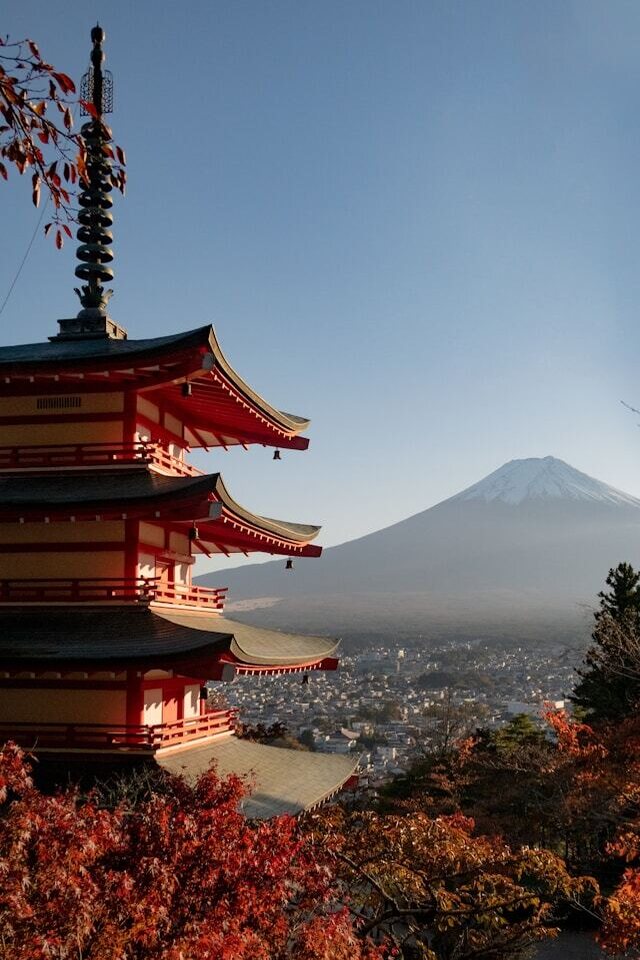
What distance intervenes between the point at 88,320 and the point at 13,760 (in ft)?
25.2

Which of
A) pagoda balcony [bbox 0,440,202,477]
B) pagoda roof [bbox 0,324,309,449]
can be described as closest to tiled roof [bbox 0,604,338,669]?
pagoda balcony [bbox 0,440,202,477]

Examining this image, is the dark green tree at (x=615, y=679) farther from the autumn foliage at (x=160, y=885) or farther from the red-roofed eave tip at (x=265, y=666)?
the autumn foliage at (x=160, y=885)

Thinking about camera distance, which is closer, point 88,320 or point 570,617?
point 88,320

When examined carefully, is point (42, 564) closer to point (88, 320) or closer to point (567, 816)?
point (88, 320)

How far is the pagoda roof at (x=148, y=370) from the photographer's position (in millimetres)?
10867

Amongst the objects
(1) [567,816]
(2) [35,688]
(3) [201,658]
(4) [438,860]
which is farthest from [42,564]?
(1) [567,816]

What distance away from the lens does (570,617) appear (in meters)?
155

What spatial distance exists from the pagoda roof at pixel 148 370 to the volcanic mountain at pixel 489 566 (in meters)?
139

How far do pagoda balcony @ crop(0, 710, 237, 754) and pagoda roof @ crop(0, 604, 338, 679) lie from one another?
3.10ft

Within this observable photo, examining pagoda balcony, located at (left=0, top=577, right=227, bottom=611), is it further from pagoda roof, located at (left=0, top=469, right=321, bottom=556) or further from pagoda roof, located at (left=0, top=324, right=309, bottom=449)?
pagoda roof, located at (left=0, top=324, right=309, bottom=449)

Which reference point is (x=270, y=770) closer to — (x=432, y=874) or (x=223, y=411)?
(x=432, y=874)

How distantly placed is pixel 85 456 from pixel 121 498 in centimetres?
125

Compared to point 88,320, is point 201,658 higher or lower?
lower

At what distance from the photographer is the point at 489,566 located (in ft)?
570
